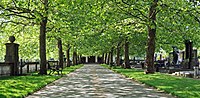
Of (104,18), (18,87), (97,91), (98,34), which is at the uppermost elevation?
(98,34)

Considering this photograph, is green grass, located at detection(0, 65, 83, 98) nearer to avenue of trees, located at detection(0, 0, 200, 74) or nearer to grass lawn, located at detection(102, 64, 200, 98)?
avenue of trees, located at detection(0, 0, 200, 74)

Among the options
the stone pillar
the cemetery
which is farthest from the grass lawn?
the stone pillar

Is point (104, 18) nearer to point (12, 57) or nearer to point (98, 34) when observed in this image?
point (12, 57)

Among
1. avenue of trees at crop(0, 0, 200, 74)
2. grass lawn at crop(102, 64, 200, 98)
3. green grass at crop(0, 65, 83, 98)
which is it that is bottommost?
grass lawn at crop(102, 64, 200, 98)

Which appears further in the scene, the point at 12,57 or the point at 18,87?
the point at 12,57

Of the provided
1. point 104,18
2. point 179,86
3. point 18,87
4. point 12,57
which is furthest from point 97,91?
point 12,57

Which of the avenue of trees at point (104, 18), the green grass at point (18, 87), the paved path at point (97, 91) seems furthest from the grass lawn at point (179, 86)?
the green grass at point (18, 87)

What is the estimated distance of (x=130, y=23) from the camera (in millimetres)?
27141

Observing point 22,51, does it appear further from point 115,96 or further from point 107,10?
point 115,96

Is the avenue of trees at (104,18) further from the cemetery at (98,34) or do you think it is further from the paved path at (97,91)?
the paved path at (97,91)

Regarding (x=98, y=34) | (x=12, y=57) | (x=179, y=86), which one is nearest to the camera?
(x=179, y=86)

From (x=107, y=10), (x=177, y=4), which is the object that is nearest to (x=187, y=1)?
(x=177, y=4)

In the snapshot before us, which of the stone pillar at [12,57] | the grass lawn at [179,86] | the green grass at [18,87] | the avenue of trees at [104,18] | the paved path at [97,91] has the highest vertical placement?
the avenue of trees at [104,18]

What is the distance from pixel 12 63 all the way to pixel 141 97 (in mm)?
14003
